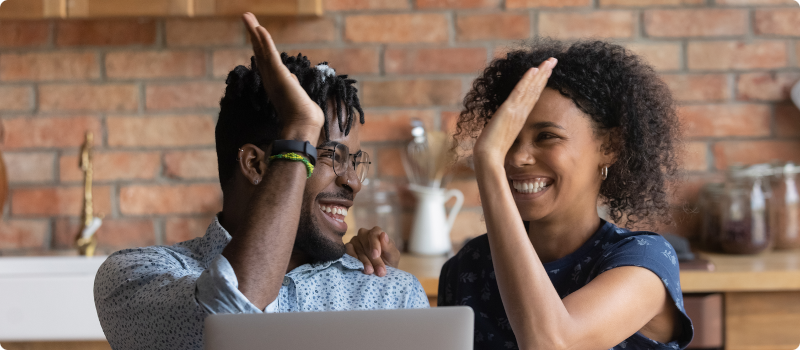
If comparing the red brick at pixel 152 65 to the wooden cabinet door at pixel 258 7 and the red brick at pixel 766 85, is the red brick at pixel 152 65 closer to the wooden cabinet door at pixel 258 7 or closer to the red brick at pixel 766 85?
the wooden cabinet door at pixel 258 7

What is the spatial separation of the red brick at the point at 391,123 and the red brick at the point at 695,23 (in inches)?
29.4

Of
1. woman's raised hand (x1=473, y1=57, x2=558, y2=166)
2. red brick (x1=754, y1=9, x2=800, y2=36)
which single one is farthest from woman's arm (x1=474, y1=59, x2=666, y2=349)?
red brick (x1=754, y1=9, x2=800, y2=36)

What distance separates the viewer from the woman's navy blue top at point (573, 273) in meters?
1.03

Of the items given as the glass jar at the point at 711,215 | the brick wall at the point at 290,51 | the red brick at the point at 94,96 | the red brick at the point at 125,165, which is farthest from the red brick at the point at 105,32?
the glass jar at the point at 711,215

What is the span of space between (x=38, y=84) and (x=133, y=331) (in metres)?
1.51

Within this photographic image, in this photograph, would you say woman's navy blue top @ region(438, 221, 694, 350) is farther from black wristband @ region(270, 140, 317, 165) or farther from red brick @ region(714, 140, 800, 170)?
red brick @ region(714, 140, 800, 170)

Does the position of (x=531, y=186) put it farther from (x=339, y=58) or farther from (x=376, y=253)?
(x=339, y=58)

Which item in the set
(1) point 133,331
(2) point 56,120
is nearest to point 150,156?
(2) point 56,120

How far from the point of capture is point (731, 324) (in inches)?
61.4

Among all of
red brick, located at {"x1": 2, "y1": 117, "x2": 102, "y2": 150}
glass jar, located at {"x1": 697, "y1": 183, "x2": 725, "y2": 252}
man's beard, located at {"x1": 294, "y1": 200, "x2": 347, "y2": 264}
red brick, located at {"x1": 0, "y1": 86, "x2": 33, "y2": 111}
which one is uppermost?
red brick, located at {"x1": 0, "y1": 86, "x2": 33, "y2": 111}

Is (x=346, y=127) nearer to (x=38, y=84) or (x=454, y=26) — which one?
(x=454, y=26)

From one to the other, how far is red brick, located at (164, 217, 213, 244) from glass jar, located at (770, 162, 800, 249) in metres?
1.71

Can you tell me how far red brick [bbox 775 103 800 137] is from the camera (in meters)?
2.03

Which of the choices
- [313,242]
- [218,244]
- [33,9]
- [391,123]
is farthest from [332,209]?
[33,9]
